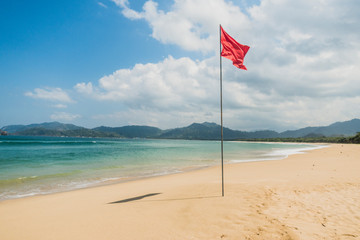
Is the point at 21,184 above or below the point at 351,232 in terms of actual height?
below

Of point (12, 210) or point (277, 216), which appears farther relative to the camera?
point (12, 210)

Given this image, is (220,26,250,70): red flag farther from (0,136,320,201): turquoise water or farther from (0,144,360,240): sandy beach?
(0,136,320,201): turquoise water

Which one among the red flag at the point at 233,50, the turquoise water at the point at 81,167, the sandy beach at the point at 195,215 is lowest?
the turquoise water at the point at 81,167

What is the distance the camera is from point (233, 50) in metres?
8.75

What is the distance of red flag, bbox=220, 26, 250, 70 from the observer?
28.0ft

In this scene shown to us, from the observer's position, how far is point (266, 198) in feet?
23.2

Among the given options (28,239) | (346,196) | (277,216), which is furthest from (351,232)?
(28,239)

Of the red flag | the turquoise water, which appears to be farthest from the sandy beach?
the red flag

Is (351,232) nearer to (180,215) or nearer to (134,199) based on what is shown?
(180,215)

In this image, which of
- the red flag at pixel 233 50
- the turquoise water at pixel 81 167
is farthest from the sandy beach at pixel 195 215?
the red flag at pixel 233 50

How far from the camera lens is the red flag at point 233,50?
855 cm

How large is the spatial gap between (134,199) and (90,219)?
7.34ft

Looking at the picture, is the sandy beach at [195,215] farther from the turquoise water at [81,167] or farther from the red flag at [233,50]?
the red flag at [233,50]

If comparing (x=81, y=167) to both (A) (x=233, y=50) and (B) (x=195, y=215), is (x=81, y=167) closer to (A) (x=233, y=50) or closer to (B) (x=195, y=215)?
(B) (x=195, y=215)
